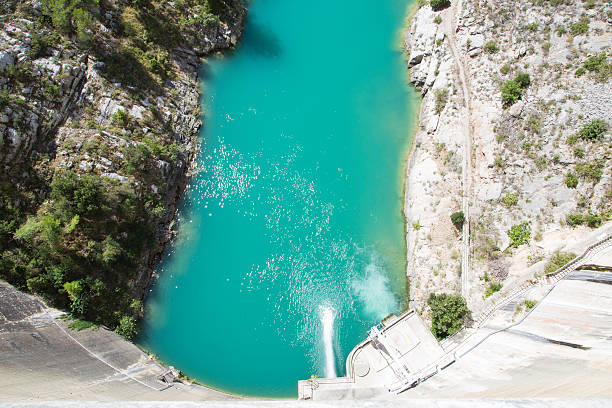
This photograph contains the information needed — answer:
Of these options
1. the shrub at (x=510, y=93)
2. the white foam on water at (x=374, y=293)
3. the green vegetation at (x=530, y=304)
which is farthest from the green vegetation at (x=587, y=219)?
the white foam on water at (x=374, y=293)

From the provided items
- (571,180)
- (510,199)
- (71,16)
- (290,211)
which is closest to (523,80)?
(571,180)

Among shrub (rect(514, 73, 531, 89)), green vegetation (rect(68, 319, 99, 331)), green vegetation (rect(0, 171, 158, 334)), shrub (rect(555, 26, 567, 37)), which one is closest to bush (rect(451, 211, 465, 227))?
shrub (rect(514, 73, 531, 89))

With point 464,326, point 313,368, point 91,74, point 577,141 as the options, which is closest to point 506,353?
point 464,326

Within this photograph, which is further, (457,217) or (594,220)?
(457,217)

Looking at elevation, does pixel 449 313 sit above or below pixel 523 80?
below

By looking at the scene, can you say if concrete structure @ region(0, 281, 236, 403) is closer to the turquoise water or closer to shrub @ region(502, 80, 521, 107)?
the turquoise water

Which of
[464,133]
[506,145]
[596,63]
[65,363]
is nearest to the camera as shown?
[65,363]

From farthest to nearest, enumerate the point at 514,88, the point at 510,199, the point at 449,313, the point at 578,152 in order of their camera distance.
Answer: the point at 514,88, the point at 510,199, the point at 578,152, the point at 449,313

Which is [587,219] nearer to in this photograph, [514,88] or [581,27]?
[514,88]

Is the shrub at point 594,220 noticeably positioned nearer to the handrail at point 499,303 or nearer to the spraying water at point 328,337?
the handrail at point 499,303
